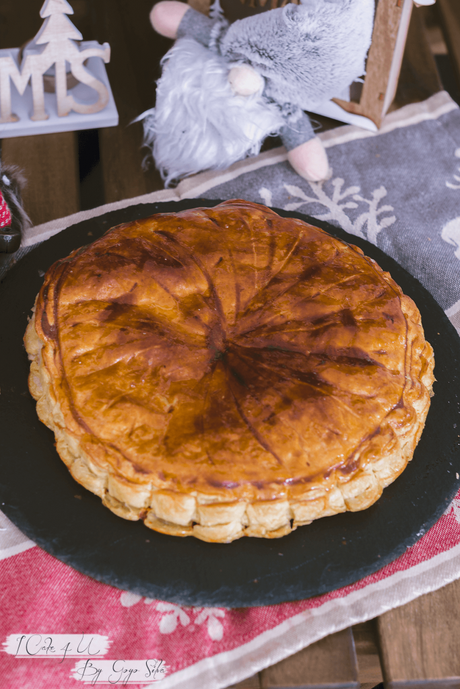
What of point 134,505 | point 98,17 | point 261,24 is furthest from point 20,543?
point 98,17

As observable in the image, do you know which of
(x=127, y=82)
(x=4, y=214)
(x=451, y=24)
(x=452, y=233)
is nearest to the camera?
(x=4, y=214)

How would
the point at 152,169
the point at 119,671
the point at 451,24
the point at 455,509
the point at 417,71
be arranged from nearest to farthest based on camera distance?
1. the point at 119,671
2. the point at 455,509
3. the point at 152,169
4. the point at 417,71
5. the point at 451,24

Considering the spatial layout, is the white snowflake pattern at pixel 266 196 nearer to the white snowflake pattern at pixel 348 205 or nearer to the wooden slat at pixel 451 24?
the white snowflake pattern at pixel 348 205

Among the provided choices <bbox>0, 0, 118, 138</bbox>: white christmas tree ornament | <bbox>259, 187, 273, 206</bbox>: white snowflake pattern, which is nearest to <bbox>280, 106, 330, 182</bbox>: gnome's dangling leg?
<bbox>259, 187, 273, 206</bbox>: white snowflake pattern

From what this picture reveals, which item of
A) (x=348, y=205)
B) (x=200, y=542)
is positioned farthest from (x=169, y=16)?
(x=200, y=542)

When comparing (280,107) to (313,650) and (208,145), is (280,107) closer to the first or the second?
(208,145)

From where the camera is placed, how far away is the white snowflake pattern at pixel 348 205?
5.44 ft

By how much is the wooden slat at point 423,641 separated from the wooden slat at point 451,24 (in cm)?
188

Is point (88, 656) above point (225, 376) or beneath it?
beneath

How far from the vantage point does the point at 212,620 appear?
3.26ft

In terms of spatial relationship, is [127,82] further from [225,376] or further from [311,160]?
[225,376]

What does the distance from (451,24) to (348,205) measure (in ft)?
3.79

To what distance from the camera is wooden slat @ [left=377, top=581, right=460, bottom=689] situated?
98 centimetres

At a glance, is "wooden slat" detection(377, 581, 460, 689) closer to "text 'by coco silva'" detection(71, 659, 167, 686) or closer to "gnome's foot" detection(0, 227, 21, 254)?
"text 'by coco silva'" detection(71, 659, 167, 686)
